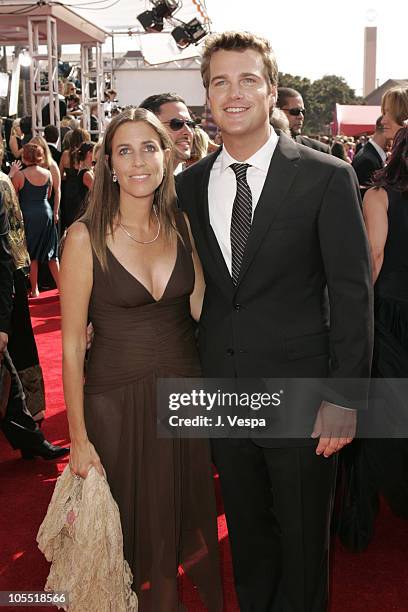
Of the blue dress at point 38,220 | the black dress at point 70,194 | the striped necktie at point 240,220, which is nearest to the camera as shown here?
the striped necktie at point 240,220

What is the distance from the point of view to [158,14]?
14219 millimetres

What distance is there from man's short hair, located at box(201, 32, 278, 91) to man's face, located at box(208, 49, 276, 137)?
14 mm

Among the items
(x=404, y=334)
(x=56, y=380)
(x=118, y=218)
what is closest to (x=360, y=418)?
(x=404, y=334)

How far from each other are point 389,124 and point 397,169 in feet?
5.77

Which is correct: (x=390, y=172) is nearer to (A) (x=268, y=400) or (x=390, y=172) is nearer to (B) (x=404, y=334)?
(B) (x=404, y=334)

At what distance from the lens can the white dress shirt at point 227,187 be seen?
7.04 feet

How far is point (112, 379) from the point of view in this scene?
230 centimetres

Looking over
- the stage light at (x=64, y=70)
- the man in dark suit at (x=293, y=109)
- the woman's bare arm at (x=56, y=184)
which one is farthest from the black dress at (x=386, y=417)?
the stage light at (x=64, y=70)

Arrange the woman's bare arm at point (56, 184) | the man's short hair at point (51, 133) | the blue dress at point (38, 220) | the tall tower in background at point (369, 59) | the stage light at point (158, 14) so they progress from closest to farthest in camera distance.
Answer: the blue dress at point (38, 220), the woman's bare arm at point (56, 184), the man's short hair at point (51, 133), the stage light at point (158, 14), the tall tower in background at point (369, 59)

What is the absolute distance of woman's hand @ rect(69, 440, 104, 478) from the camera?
7.38 feet

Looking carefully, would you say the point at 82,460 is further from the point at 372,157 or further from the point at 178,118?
the point at 372,157

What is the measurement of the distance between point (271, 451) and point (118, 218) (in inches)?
33.3

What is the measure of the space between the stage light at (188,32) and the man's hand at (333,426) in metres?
13.9

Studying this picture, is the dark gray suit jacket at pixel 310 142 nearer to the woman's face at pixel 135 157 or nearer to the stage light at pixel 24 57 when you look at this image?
the woman's face at pixel 135 157
